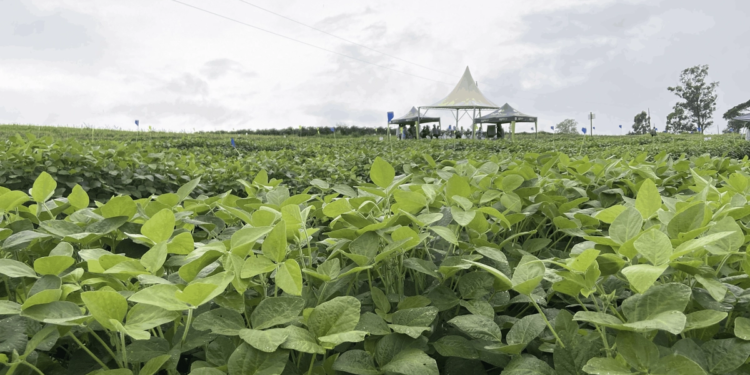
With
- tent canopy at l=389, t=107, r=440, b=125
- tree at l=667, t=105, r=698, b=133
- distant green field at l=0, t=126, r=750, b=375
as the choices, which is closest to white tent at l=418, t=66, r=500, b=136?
tent canopy at l=389, t=107, r=440, b=125

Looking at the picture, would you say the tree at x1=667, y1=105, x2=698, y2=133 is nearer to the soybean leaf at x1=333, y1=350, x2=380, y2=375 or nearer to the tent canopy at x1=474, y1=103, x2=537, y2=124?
the tent canopy at x1=474, y1=103, x2=537, y2=124

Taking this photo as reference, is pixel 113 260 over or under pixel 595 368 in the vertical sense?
over

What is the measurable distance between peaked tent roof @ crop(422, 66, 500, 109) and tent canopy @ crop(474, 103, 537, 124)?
98 centimetres

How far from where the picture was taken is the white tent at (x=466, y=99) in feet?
75.3

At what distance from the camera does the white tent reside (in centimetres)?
2294

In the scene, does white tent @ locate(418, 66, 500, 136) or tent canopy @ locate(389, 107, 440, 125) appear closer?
white tent @ locate(418, 66, 500, 136)

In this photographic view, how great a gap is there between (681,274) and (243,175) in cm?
343

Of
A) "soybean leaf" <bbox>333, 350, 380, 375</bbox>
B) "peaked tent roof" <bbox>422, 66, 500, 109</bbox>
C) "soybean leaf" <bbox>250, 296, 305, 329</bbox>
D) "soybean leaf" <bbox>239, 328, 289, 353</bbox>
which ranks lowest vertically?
"soybean leaf" <bbox>333, 350, 380, 375</bbox>

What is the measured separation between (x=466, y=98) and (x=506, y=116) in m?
2.56

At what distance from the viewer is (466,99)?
2397cm

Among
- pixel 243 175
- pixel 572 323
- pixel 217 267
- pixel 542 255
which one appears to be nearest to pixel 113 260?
pixel 217 267

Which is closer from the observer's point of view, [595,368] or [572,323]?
[595,368]

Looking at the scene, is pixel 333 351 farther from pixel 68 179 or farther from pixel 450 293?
pixel 68 179

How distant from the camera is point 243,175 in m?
3.80
